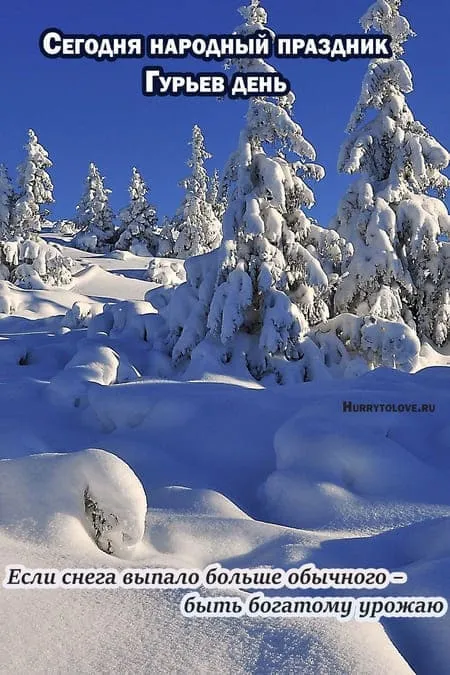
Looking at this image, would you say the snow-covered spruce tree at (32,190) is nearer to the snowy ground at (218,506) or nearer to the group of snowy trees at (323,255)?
the group of snowy trees at (323,255)

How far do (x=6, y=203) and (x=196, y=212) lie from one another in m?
13.4

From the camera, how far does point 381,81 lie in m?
14.1

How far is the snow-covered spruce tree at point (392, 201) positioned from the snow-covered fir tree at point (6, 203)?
1201 inches

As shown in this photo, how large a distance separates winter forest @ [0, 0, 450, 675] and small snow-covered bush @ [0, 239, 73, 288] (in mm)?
9824

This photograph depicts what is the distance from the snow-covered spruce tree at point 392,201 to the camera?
13.1 meters

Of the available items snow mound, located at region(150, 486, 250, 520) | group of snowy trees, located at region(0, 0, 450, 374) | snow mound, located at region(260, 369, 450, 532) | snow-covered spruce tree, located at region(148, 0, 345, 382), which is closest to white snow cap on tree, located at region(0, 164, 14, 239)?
group of snowy trees, located at region(0, 0, 450, 374)

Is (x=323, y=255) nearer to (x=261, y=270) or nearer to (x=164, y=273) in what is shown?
(x=261, y=270)

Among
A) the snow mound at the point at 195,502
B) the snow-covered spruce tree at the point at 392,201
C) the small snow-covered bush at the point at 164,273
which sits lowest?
the snow mound at the point at 195,502

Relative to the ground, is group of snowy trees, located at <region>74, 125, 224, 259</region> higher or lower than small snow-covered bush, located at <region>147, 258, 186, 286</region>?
higher

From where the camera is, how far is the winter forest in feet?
8.54

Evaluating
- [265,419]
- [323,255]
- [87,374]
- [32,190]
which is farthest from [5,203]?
[265,419]

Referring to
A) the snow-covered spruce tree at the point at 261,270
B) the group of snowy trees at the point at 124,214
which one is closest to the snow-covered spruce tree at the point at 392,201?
the snow-covered spruce tree at the point at 261,270

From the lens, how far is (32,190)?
119ft

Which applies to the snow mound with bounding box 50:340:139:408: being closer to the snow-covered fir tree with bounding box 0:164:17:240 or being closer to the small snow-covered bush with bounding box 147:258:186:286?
the small snow-covered bush with bounding box 147:258:186:286
